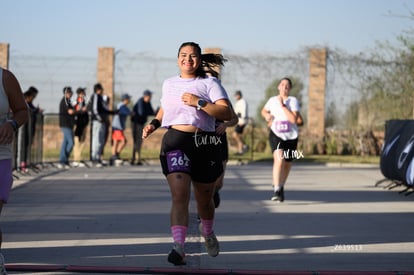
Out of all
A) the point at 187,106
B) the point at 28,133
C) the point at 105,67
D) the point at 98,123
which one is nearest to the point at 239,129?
the point at 105,67

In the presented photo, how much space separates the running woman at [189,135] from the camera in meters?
8.00

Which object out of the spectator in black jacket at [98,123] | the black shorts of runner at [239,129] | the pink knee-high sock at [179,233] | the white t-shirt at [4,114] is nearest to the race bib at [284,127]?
→ the pink knee-high sock at [179,233]

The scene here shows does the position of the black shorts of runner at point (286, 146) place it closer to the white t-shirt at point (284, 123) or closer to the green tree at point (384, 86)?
the white t-shirt at point (284, 123)

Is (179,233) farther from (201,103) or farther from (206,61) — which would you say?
(206,61)

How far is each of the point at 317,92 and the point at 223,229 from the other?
63.6 feet

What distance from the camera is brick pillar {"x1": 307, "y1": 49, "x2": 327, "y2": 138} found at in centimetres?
2970

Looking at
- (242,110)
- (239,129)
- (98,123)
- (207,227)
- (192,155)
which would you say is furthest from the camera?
(242,110)

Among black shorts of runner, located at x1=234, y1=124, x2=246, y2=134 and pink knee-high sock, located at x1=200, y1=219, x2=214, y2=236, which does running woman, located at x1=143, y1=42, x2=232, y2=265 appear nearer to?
pink knee-high sock, located at x1=200, y1=219, x2=214, y2=236

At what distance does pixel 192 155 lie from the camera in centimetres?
813

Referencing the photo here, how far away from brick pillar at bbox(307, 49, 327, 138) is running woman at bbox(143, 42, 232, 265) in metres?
21.5

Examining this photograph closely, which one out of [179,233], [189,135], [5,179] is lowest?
[179,233]

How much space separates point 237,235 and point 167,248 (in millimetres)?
1235

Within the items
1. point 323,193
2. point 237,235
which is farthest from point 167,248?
point 323,193

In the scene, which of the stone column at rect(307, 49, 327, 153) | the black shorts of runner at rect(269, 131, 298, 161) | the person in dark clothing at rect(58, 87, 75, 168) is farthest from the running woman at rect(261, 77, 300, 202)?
the stone column at rect(307, 49, 327, 153)
